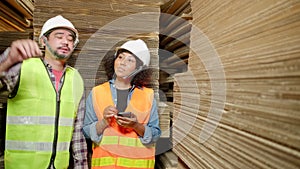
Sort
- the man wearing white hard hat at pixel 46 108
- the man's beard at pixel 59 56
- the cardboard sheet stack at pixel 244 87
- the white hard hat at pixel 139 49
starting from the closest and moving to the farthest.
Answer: the cardboard sheet stack at pixel 244 87, the man wearing white hard hat at pixel 46 108, the man's beard at pixel 59 56, the white hard hat at pixel 139 49

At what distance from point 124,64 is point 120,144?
2.29 feet

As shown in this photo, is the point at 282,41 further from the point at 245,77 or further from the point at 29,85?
the point at 29,85

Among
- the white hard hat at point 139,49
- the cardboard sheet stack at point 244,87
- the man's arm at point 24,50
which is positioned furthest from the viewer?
the white hard hat at point 139,49

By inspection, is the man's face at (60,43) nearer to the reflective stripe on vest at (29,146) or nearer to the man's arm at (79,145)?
the man's arm at (79,145)

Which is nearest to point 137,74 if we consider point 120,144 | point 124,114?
point 124,114

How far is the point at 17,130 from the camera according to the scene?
6.52ft

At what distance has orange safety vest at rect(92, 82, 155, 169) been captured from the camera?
6.93 ft

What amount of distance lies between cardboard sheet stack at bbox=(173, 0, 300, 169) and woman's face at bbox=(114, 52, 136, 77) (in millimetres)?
1088

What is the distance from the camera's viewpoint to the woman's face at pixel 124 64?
220 cm

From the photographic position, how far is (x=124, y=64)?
87.4 inches

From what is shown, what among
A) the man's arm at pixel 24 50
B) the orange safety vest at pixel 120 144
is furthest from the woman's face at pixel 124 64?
the man's arm at pixel 24 50

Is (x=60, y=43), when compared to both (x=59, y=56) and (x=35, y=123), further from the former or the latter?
(x=35, y=123)

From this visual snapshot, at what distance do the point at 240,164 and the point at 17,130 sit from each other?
1.83 metres

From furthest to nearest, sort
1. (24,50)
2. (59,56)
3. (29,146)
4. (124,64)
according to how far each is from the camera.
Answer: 1. (124,64)
2. (59,56)
3. (29,146)
4. (24,50)
